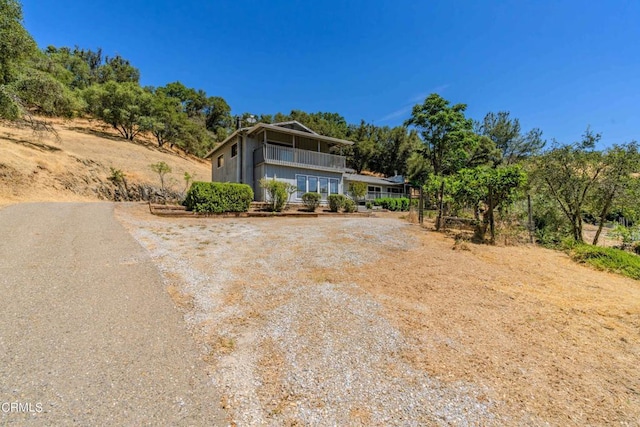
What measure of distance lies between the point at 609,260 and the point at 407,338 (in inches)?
310

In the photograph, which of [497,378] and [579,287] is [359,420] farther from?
[579,287]

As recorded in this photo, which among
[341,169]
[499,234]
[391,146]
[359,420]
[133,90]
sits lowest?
[359,420]

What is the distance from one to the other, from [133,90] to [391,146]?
3989 centimetres

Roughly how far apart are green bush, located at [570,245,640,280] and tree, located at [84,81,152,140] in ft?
134

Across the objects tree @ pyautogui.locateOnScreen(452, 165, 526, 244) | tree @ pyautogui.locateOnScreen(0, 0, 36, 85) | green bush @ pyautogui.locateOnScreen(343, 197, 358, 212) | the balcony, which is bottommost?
green bush @ pyautogui.locateOnScreen(343, 197, 358, 212)

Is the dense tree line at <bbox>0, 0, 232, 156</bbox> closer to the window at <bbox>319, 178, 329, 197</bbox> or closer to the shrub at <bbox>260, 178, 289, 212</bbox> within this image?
the shrub at <bbox>260, 178, 289, 212</bbox>

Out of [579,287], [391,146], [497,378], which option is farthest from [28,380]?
[391,146]

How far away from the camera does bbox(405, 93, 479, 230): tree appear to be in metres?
17.5

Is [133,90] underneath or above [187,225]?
above

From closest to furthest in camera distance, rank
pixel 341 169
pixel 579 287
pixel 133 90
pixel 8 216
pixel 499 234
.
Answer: pixel 579 287
pixel 8 216
pixel 499 234
pixel 341 169
pixel 133 90

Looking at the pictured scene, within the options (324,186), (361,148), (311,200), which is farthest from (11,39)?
(361,148)

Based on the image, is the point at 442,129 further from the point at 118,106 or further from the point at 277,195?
the point at 118,106

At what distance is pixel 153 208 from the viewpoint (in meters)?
12.1

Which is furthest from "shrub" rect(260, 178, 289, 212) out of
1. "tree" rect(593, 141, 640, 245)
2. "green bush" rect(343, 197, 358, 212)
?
"tree" rect(593, 141, 640, 245)
